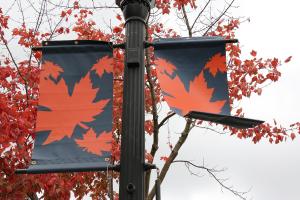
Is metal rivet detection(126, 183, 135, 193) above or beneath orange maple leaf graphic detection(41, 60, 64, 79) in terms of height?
beneath

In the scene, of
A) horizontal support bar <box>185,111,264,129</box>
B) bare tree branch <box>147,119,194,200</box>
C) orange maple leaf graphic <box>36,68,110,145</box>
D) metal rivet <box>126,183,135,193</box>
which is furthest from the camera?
bare tree branch <box>147,119,194,200</box>

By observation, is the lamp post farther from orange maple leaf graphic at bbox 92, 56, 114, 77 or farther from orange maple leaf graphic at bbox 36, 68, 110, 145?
orange maple leaf graphic at bbox 36, 68, 110, 145

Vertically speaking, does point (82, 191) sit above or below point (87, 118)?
below

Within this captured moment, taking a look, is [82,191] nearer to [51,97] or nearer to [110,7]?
[110,7]

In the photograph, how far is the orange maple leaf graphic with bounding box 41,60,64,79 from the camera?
12.1 feet

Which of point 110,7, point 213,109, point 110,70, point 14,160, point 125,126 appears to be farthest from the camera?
point 110,7

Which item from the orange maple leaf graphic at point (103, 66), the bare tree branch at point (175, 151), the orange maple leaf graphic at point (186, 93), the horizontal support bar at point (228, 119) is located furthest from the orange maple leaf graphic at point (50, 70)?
the bare tree branch at point (175, 151)

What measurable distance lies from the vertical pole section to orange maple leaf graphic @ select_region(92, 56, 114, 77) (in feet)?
0.81

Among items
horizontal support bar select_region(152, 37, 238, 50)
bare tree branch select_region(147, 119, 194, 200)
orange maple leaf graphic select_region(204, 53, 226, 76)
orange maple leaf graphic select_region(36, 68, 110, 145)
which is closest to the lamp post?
horizontal support bar select_region(152, 37, 238, 50)

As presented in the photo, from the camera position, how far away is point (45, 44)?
3.81 meters

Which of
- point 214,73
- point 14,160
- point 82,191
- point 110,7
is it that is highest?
point 110,7

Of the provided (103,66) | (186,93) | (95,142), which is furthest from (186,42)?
(95,142)

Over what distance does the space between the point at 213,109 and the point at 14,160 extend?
5.51 metres

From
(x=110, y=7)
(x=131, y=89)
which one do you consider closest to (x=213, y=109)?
(x=131, y=89)
